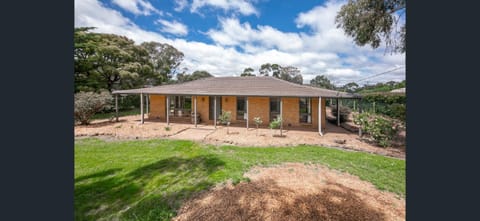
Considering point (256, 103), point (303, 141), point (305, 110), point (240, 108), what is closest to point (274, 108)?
point (256, 103)

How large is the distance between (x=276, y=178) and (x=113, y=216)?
3.41 metres

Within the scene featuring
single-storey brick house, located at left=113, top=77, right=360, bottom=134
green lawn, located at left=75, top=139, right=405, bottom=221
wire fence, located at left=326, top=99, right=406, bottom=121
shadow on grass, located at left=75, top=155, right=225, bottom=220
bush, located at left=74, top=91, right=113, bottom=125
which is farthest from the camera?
single-storey brick house, located at left=113, top=77, right=360, bottom=134

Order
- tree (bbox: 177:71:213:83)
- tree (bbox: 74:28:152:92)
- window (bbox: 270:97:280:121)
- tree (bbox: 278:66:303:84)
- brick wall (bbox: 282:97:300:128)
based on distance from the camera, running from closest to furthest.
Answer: brick wall (bbox: 282:97:300:128) → window (bbox: 270:97:280:121) → tree (bbox: 74:28:152:92) → tree (bbox: 177:71:213:83) → tree (bbox: 278:66:303:84)

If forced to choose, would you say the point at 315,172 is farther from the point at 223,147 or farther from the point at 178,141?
the point at 178,141

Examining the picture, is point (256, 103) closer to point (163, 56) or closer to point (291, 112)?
point (291, 112)

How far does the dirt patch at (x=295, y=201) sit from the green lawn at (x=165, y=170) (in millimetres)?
458

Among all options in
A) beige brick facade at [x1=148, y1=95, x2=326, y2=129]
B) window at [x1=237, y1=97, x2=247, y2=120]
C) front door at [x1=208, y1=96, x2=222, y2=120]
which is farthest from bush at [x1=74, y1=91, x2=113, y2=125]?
window at [x1=237, y1=97, x2=247, y2=120]

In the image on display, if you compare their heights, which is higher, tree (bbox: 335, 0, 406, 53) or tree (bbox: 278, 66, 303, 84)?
tree (bbox: 278, 66, 303, 84)

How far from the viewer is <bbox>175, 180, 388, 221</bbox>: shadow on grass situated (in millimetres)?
3236

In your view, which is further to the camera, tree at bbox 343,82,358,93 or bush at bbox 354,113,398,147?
tree at bbox 343,82,358,93

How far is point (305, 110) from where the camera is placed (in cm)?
1314

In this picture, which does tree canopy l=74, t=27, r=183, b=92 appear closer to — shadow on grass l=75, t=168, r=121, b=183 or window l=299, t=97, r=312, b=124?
shadow on grass l=75, t=168, r=121, b=183

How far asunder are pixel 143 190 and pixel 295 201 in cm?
328

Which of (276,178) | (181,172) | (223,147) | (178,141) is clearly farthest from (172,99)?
(276,178)
